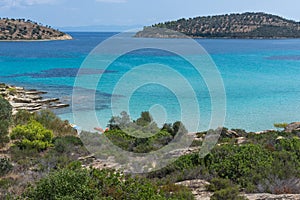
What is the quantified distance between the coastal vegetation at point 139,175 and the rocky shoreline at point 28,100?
1154 cm

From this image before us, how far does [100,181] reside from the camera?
21.9 feet

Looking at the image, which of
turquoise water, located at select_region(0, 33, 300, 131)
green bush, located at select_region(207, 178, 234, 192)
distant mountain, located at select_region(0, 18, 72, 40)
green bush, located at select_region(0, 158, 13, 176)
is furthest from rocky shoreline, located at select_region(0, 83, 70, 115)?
distant mountain, located at select_region(0, 18, 72, 40)

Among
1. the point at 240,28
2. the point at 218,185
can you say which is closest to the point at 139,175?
the point at 218,185

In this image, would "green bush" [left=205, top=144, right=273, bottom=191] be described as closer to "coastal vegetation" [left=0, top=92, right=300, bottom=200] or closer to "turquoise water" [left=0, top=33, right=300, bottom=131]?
"coastal vegetation" [left=0, top=92, right=300, bottom=200]

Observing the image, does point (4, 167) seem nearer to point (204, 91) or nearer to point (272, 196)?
point (272, 196)

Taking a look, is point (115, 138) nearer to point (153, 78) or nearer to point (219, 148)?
point (219, 148)

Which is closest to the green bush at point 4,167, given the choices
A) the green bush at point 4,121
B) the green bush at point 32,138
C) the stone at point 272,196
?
the green bush at point 32,138

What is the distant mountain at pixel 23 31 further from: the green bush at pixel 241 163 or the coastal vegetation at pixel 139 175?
the green bush at pixel 241 163

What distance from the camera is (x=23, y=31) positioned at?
132 meters

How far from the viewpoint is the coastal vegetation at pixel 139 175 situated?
6.12 meters

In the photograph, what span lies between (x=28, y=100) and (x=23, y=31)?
115227 millimetres

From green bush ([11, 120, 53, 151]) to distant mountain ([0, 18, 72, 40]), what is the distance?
4836 inches

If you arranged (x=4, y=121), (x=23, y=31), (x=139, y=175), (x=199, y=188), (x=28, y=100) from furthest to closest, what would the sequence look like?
(x=23, y=31) < (x=28, y=100) < (x=4, y=121) < (x=139, y=175) < (x=199, y=188)

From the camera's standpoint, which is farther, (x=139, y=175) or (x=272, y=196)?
(x=139, y=175)
